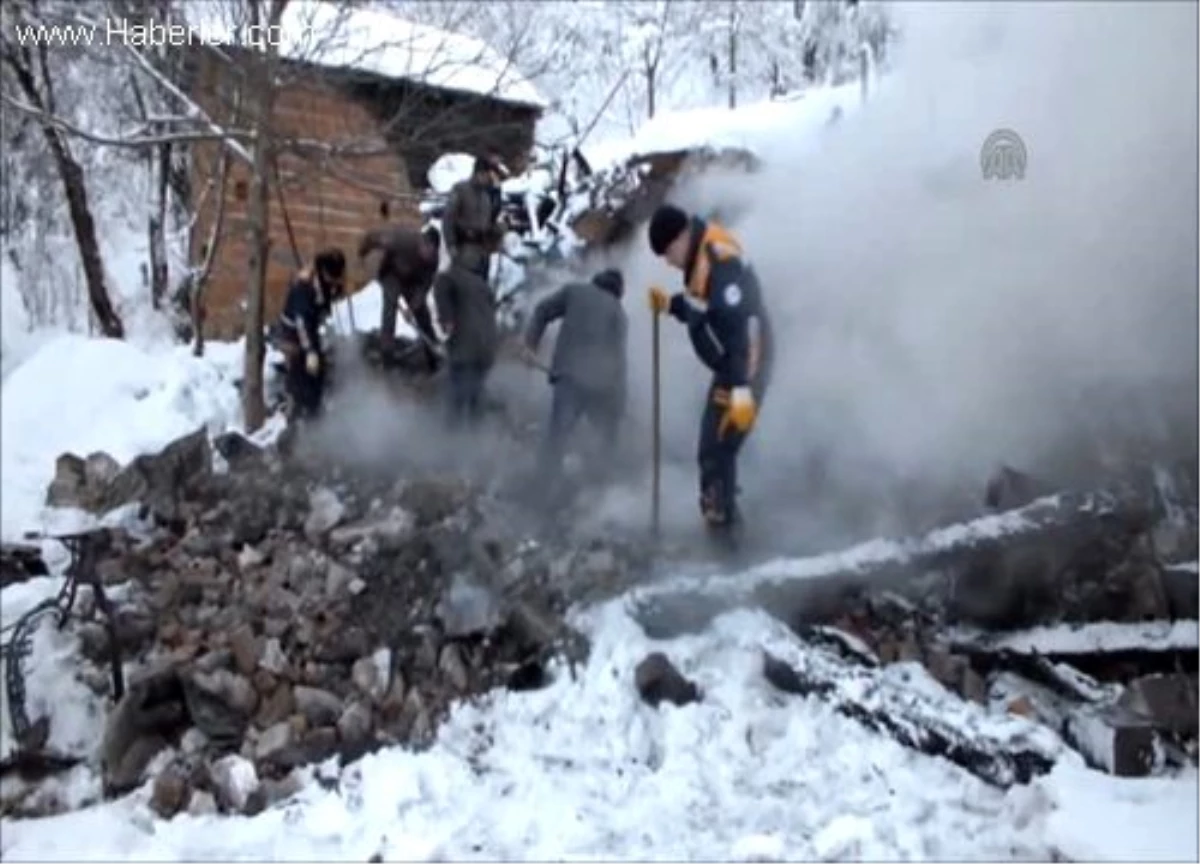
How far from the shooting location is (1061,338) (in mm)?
4676

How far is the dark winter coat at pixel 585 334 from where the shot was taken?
19.7 ft

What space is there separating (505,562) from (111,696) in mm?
1790

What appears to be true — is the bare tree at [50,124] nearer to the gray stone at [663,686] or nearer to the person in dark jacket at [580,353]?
the person in dark jacket at [580,353]

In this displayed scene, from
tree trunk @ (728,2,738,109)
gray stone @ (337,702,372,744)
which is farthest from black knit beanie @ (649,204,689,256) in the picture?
tree trunk @ (728,2,738,109)

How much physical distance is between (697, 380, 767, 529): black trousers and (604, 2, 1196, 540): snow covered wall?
558 mm

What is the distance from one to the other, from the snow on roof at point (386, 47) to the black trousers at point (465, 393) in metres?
2.44

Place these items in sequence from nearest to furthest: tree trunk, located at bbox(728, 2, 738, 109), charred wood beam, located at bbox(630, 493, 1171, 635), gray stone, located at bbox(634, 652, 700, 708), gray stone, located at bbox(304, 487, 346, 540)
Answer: gray stone, located at bbox(634, 652, 700, 708) < charred wood beam, located at bbox(630, 493, 1171, 635) < gray stone, located at bbox(304, 487, 346, 540) < tree trunk, located at bbox(728, 2, 738, 109)

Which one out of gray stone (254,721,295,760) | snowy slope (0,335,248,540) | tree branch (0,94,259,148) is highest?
tree branch (0,94,259,148)

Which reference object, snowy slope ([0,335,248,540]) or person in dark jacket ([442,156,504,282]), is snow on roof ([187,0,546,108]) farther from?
snowy slope ([0,335,248,540])

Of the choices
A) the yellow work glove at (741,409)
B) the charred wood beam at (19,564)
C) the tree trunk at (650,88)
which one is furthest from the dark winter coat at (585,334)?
the tree trunk at (650,88)

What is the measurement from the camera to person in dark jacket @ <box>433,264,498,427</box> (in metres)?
6.65

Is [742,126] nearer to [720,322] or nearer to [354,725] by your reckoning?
[720,322]

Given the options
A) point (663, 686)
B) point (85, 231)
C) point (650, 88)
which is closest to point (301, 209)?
point (85, 231)

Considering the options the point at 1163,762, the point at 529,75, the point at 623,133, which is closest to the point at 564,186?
the point at 529,75
